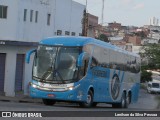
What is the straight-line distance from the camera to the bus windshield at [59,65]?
24.0 m

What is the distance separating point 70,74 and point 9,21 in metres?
17.9

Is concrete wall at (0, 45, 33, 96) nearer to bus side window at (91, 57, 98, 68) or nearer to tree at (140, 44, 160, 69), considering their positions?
bus side window at (91, 57, 98, 68)

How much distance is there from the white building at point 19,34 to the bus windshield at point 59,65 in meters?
14.5

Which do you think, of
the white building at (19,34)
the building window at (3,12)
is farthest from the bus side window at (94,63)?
the building window at (3,12)

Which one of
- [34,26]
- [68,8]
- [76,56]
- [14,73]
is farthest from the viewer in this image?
[68,8]

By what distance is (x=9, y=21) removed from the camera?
40.8 m

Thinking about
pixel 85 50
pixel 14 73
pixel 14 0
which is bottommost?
pixel 14 73

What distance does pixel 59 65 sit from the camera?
2405 cm

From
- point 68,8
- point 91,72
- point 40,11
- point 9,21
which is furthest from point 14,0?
point 91,72

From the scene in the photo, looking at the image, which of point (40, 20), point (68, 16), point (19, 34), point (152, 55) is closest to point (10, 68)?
point (19, 34)

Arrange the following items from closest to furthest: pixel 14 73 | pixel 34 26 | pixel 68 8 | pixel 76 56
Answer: pixel 76 56, pixel 14 73, pixel 34 26, pixel 68 8

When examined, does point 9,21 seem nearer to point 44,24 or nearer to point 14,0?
point 14,0

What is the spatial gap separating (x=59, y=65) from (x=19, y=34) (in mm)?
18384

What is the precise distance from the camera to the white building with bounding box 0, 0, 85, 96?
39.6m
